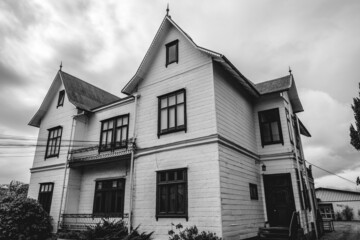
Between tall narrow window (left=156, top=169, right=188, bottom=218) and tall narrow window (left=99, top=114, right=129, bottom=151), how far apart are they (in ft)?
13.3

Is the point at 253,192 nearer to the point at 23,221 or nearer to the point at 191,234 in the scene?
the point at 191,234

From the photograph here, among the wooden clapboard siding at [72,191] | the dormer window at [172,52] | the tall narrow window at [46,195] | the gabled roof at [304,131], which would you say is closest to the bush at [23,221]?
the wooden clapboard siding at [72,191]

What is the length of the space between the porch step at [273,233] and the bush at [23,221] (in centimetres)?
1126

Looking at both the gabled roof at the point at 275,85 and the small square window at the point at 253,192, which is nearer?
the small square window at the point at 253,192

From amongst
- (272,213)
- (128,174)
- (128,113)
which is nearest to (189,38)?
(128,113)

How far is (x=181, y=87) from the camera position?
12008 mm

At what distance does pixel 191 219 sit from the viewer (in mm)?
9734

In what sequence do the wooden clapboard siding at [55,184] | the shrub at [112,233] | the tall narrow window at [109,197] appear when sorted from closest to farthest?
the shrub at [112,233]
the tall narrow window at [109,197]
the wooden clapboard siding at [55,184]

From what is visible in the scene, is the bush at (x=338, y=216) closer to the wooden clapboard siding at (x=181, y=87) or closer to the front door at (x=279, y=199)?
the front door at (x=279, y=199)

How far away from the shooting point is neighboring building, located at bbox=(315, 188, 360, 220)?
3800cm

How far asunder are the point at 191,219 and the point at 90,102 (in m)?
12.1

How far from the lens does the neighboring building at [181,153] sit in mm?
10258

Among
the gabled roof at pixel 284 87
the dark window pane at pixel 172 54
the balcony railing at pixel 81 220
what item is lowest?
the balcony railing at pixel 81 220

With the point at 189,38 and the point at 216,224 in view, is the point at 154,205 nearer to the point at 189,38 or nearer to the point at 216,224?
the point at 216,224
